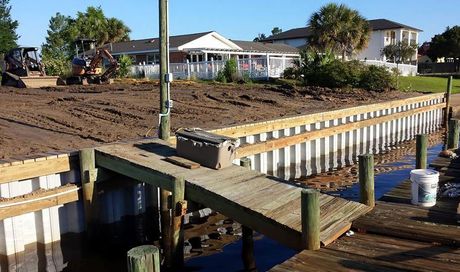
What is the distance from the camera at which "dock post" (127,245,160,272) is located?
396 cm

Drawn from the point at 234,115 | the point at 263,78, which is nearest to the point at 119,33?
the point at 263,78

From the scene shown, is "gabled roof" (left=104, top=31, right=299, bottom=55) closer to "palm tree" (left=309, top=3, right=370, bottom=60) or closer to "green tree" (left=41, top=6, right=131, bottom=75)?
"palm tree" (left=309, top=3, right=370, bottom=60)

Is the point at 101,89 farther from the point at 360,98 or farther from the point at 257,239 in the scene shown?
the point at 257,239

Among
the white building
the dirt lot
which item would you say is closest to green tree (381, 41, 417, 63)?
the white building

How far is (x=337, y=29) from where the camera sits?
132 feet

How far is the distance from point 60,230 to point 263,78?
73.9ft

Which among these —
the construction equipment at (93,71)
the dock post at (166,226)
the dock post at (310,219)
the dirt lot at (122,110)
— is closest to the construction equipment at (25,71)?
the construction equipment at (93,71)

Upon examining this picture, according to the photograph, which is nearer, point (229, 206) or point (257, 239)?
point (229, 206)

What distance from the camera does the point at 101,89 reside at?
67.7 feet

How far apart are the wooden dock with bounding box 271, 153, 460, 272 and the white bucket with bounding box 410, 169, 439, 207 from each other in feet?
0.47

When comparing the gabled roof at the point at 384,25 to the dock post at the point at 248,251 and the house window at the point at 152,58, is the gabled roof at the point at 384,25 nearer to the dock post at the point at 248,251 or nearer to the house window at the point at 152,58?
the house window at the point at 152,58

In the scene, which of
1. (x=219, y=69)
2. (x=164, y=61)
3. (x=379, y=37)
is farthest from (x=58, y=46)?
(x=164, y=61)

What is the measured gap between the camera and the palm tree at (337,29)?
133 ft

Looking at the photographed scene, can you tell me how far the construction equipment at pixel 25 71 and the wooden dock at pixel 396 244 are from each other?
780 inches
